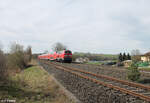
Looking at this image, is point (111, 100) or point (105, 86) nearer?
point (111, 100)

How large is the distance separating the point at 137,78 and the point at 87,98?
5558 mm

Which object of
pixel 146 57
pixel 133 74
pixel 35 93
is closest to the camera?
pixel 35 93

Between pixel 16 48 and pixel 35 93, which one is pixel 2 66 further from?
pixel 16 48

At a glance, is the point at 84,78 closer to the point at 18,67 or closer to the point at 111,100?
the point at 111,100

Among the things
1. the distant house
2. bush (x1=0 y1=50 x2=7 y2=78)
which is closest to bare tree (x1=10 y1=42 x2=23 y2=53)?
bush (x1=0 y1=50 x2=7 y2=78)

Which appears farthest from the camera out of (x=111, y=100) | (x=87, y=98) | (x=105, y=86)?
(x=105, y=86)

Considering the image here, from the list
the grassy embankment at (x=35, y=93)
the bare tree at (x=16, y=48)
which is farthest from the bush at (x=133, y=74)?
the bare tree at (x=16, y=48)

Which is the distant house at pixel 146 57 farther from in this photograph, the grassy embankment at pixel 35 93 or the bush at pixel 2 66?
the bush at pixel 2 66

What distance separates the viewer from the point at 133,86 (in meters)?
8.92

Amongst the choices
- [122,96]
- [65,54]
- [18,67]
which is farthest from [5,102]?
[18,67]

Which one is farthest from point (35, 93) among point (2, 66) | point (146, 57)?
point (146, 57)

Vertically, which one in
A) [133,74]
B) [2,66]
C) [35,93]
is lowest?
[35,93]

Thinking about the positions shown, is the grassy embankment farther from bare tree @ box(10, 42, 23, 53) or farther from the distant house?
the distant house

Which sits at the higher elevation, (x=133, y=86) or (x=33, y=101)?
(x=133, y=86)
